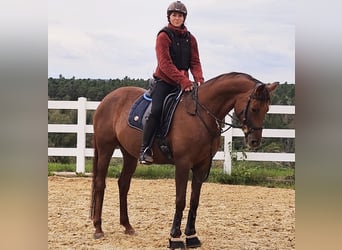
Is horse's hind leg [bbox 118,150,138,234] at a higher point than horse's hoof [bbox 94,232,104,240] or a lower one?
higher

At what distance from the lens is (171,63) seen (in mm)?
3699

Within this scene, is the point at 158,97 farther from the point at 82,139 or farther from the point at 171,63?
the point at 82,139

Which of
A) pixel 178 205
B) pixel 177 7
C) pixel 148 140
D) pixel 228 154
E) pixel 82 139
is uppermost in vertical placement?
pixel 177 7

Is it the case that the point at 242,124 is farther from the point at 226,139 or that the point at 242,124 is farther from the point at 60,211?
the point at 226,139

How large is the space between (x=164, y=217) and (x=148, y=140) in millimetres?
1709

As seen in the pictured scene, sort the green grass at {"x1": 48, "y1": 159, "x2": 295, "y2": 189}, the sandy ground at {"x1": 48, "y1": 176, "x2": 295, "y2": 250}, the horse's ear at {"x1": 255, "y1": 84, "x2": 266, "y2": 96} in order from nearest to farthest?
1. the horse's ear at {"x1": 255, "y1": 84, "x2": 266, "y2": 96}
2. the sandy ground at {"x1": 48, "y1": 176, "x2": 295, "y2": 250}
3. the green grass at {"x1": 48, "y1": 159, "x2": 295, "y2": 189}

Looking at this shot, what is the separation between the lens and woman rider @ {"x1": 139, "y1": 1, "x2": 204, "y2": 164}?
370 centimetres

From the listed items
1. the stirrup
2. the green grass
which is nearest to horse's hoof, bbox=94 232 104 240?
the stirrup

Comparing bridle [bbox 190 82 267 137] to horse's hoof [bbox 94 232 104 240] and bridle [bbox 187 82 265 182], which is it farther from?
horse's hoof [bbox 94 232 104 240]

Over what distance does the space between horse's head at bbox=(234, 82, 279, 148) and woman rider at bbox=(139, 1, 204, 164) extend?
2.02 ft

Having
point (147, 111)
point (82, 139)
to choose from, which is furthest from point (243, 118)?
point (82, 139)
